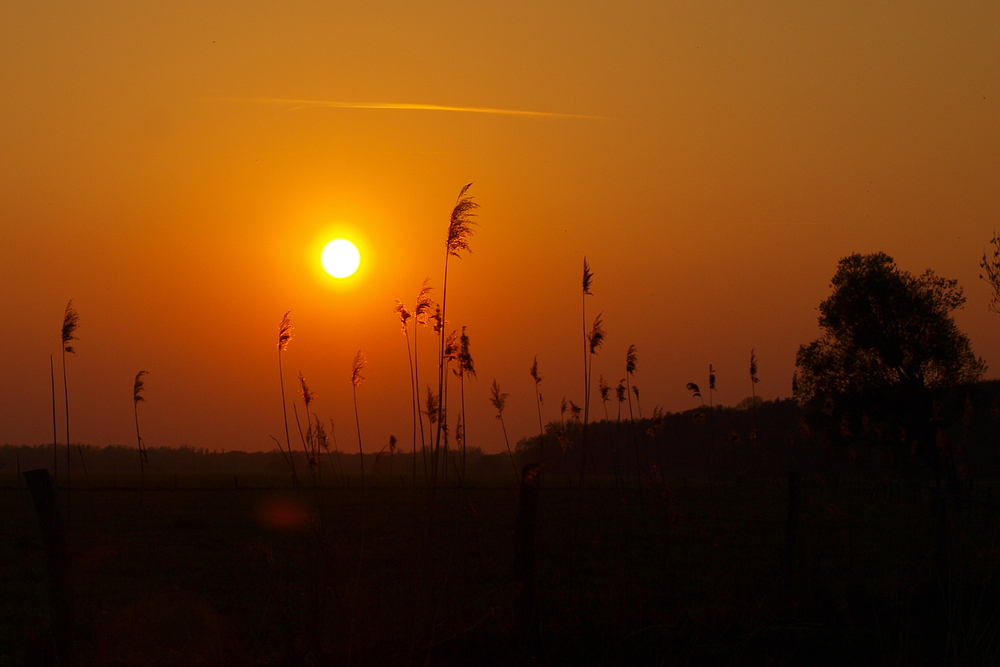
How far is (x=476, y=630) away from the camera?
17.6 ft

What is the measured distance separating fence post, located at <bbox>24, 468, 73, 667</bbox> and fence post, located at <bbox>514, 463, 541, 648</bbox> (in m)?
3.03

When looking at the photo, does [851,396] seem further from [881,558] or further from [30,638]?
[30,638]

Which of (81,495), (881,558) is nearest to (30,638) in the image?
(881,558)

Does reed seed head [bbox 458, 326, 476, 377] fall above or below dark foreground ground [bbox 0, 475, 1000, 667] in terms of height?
above

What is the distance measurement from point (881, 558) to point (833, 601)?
6091 mm

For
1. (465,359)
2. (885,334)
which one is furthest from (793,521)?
(885,334)

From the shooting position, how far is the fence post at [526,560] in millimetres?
5430

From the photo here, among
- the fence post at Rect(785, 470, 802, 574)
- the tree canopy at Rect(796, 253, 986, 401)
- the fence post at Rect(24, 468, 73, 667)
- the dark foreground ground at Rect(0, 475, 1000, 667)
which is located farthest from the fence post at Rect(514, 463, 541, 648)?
the tree canopy at Rect(796, 253, 986, 401)

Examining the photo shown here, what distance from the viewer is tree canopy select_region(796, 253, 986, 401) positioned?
3080 cm

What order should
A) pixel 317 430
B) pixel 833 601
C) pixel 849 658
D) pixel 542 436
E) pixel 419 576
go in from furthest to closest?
pixel 542 436 < pixel 317 430 < pixel 833 601 < pixel 849 658 < pixel 419 576

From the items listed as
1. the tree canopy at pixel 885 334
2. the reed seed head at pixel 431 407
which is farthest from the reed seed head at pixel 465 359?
the tree canopy at pixel 885 334

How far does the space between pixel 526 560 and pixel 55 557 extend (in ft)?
10.6

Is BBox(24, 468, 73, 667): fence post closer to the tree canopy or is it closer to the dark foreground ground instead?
the dark foreground ground

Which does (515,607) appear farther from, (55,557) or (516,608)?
(55,557)
